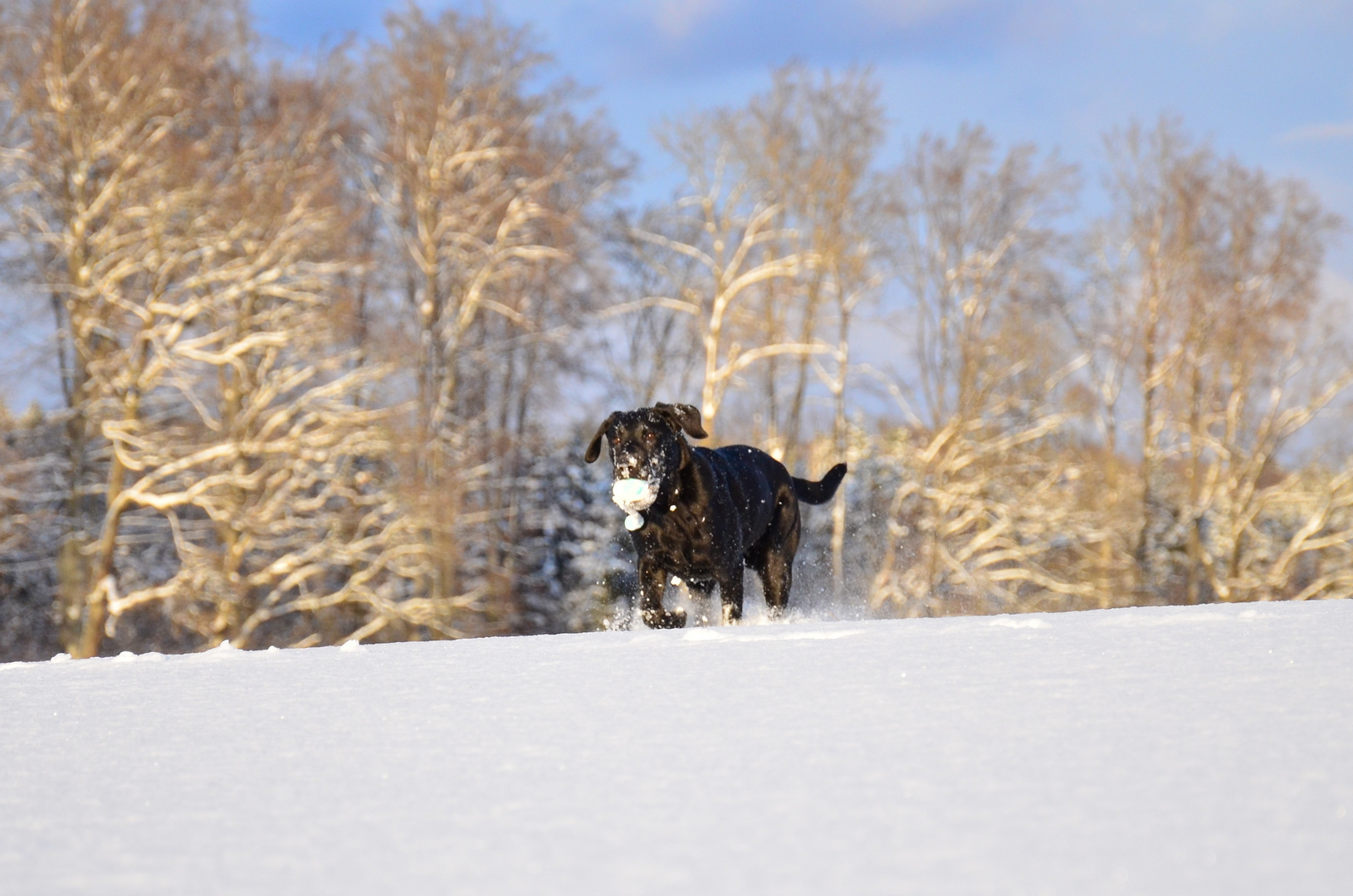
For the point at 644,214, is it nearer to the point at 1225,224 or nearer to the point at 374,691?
the point at 1225,224

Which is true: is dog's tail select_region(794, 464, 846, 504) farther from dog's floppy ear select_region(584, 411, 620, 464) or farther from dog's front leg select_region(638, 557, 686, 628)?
dog's floppy ear select_region(584, 411, 620, 464)

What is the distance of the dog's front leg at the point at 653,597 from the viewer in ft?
20.7

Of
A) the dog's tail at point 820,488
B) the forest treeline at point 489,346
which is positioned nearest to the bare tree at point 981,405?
the forest treeline at point 489,346

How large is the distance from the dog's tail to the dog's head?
2.08 metres

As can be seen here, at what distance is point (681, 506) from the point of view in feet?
20.2

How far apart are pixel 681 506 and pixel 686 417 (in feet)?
1.53

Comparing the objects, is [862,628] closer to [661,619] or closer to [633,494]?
[633,494]

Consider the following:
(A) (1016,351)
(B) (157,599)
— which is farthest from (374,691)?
(A) (1016,351)

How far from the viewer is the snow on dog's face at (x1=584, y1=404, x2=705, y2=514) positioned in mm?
5820

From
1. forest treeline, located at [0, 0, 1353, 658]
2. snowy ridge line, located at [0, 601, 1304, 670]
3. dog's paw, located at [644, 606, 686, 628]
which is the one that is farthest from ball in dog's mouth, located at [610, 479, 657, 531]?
forest treeline, located at [0, 0, 1353, 658]

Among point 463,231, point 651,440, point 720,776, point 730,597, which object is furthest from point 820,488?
point 463,231

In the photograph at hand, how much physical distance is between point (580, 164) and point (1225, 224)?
13.7m

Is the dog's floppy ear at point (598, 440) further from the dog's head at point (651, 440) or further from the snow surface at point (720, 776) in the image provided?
the snow surface at point (720, 776)

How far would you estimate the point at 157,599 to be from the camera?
18.9 metres
